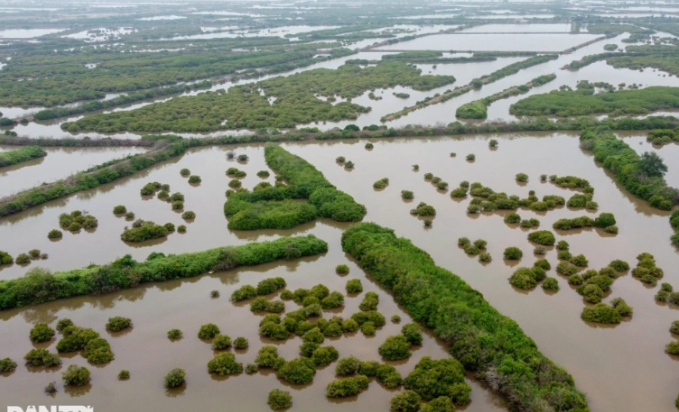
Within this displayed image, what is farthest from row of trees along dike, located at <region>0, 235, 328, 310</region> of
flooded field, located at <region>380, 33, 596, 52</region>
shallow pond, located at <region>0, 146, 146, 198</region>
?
flooded field, located at <region>380, 33, 596, 52</region>

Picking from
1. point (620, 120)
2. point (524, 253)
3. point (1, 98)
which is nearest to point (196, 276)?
point (524, 253)

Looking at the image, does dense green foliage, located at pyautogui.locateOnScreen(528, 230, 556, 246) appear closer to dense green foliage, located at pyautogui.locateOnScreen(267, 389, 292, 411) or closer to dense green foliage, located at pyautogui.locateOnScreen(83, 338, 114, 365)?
dense green foliage, located at pyautogui.locateOnScreen(267, 389, 292, 411)

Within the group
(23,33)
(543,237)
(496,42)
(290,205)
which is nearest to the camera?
(543,237)

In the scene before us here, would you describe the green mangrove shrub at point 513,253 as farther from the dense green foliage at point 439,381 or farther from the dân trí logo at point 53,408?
the dân trí logo at point 53,408

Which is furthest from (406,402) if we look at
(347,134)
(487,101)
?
(487,101)

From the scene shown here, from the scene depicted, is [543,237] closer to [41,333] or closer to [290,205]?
[290,205]

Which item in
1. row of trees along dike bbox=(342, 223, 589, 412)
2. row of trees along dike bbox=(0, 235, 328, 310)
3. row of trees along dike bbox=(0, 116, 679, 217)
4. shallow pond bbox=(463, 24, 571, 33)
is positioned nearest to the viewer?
row of trees along dike bbox=(342, 223, 589, 412)

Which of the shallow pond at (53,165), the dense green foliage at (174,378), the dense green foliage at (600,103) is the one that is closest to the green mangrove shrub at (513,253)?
the dense green foliage at (174,378)
